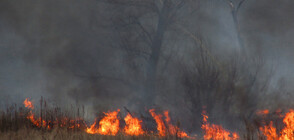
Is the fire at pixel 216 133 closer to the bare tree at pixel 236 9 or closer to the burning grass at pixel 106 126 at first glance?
the burning grass at pixel 106 126

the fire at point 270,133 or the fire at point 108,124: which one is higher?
the fire at point 108,124

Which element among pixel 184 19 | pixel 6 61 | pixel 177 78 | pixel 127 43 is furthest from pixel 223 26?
pixel 6 61

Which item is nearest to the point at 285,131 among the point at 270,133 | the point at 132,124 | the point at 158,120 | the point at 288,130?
the point at 288,130

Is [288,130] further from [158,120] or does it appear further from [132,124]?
[132,124]

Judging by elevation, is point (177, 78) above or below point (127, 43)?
below

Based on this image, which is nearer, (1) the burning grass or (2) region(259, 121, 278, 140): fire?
(1) the burning grass

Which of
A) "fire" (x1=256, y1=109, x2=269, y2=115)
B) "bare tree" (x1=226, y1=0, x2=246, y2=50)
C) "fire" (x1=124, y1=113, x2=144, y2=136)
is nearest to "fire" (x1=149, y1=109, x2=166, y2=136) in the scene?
"fire" (x1=124, y1=113, x2=144, y2=136)

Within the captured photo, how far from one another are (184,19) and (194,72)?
11.3ft

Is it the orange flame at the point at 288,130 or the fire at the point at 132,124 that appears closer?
the orange flame at the point at 288,130

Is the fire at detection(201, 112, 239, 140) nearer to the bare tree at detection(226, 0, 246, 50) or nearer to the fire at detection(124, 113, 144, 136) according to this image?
the fire at detection(124, 113, 144, 136)

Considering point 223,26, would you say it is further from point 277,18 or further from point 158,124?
point 158,124

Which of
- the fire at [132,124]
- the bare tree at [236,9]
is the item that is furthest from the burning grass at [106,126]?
the bare tree at [236,9]

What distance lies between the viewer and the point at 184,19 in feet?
47.8

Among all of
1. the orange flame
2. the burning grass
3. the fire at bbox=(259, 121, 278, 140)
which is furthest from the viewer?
the fire at bbox=(259, 121, 278, 140)
